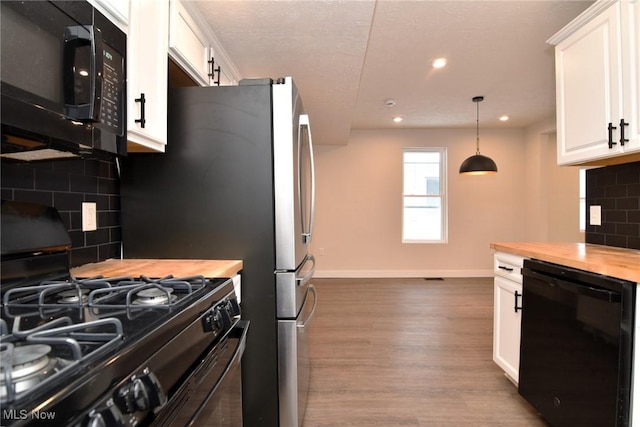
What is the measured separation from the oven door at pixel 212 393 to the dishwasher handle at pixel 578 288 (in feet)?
4.75

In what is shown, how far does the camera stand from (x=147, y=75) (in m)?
1.29

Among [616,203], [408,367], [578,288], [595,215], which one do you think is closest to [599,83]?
[616,203]

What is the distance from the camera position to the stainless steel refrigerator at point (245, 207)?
1.51m

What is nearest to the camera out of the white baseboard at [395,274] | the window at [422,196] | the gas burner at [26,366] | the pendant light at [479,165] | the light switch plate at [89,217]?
the gas burner at [26,366]

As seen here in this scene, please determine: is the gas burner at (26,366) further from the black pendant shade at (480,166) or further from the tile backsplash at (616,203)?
the black pendant shade at (480,166)

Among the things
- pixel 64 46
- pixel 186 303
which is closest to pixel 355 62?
pixel 64 46

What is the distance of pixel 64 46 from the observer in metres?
0.87

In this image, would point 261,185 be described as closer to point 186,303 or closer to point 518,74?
point 186,303

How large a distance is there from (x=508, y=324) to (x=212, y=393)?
6.21ft

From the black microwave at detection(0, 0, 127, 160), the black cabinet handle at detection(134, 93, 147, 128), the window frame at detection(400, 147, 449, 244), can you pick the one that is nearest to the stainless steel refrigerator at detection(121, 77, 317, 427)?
the black cabinet handle at detection(134, 93, 147, 128)

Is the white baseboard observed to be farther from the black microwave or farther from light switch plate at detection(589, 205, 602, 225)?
the black microwave

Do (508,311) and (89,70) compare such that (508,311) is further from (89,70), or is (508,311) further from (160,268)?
(89,70)

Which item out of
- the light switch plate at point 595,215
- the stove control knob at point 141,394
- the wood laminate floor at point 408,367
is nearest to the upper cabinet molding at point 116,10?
the stove control knob at point 141,394

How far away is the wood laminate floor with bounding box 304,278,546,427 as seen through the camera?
183 cm
